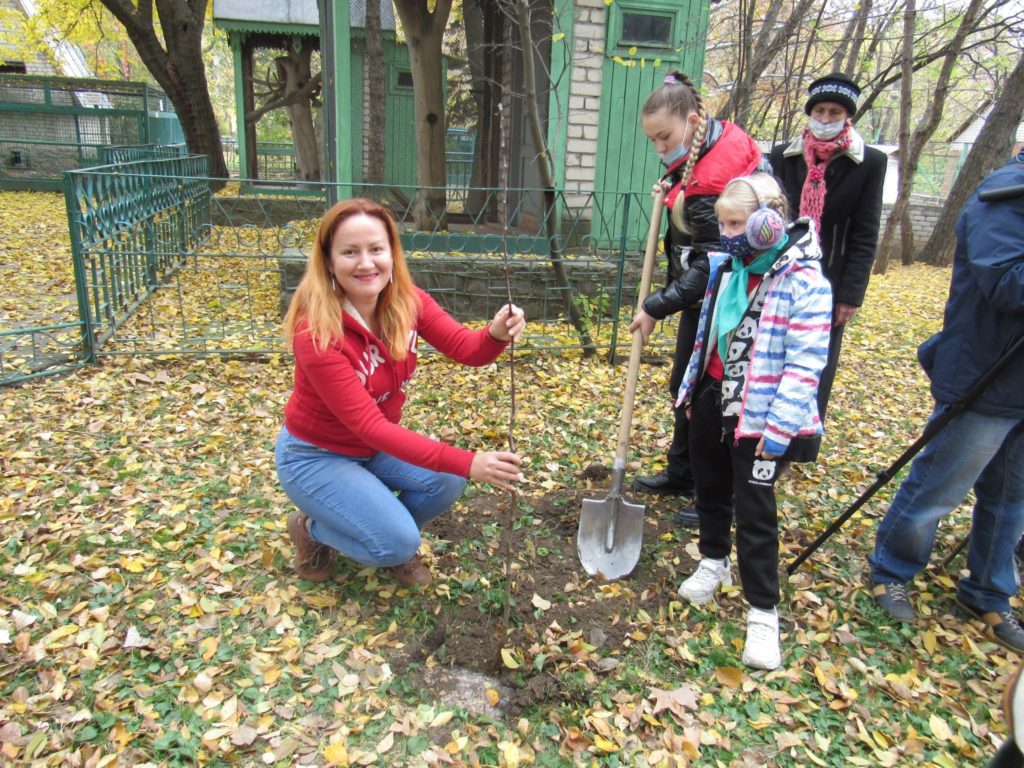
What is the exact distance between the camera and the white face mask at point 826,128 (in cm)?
292


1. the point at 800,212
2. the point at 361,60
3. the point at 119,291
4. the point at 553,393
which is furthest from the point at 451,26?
the point at 800,212

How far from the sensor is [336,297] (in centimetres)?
246

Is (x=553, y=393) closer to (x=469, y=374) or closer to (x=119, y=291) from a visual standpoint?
(x=469, y=374)

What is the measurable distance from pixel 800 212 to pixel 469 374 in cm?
275

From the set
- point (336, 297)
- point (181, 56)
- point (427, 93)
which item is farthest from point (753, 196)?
point (181, 56)

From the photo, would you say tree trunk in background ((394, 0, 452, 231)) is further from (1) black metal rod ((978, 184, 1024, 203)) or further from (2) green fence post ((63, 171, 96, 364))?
(1) black metal rod ((978, 184, 1024, 203))

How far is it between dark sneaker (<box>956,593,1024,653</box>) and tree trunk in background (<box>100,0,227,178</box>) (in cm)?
1095

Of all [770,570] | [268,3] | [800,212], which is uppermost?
[268,3]

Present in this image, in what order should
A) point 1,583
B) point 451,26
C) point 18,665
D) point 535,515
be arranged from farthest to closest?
point 451,26
point 535,515
point 1,583
point 18,665

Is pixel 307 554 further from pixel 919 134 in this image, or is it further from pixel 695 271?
pixel 919 134

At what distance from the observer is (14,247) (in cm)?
879

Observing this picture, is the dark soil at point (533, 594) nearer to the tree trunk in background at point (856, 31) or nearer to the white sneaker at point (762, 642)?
the white sneaker at point (762, 642)

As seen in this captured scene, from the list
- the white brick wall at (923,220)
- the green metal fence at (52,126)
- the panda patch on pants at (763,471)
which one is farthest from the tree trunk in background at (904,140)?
the green metal fence at (52,126)

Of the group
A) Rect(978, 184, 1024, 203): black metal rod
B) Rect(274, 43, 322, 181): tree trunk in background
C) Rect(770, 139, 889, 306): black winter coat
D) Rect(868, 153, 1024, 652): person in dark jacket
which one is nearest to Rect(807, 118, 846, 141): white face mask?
Rect(770, 139, 889, 306): black winter coat
